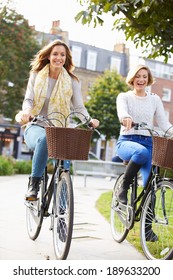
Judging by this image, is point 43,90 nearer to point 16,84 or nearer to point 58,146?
point 58,146

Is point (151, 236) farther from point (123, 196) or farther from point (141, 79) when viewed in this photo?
point (141, 79)

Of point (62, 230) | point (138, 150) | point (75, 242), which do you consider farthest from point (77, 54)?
point (62, 230)

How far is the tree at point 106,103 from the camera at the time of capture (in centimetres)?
3622

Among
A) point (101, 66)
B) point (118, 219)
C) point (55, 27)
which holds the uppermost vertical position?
point (55, 27)

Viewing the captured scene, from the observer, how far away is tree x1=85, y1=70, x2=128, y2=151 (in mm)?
36219

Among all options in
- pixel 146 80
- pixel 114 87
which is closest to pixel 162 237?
pixel 146 80

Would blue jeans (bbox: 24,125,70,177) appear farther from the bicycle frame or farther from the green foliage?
the green foliage

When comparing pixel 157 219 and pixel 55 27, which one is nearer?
pixel 157 219

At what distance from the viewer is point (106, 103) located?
37469mm

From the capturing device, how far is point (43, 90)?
488cm

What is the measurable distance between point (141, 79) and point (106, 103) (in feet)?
106

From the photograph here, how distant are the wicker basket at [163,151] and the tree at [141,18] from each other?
2702 millimetres

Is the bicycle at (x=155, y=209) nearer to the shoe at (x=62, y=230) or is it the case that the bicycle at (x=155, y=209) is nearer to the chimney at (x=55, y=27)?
the shoe at (x=62, y=230)
